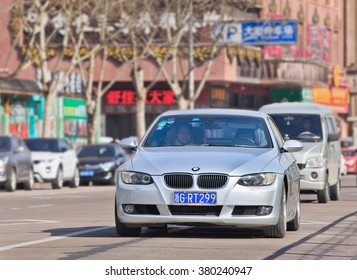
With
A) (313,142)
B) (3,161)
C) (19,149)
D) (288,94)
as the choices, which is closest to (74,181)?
(19,149)

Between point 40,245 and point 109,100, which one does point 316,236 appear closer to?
point 40,245

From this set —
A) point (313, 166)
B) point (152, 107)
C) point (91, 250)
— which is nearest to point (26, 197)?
point (313, 166)

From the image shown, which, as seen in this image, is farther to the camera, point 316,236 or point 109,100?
point 109,100

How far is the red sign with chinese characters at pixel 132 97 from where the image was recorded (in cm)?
8844

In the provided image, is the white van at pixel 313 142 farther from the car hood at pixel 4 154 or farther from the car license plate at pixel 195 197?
the car license plate at pixel 195 197

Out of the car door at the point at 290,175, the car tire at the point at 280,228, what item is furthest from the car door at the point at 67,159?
the car tire at the point at 280,228

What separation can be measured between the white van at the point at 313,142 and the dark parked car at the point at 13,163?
1014 centimetres

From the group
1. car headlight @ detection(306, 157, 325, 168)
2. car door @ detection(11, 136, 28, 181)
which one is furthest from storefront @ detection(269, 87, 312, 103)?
car headlight @ detection(306, 157, 325, 168)

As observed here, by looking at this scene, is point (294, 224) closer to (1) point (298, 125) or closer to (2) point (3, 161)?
(1) point (298, 125)

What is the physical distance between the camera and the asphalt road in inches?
586

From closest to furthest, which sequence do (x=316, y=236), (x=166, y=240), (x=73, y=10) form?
1. (x=166, y=240)
2. (x=316, y=236)
3. (x=73, y=10)

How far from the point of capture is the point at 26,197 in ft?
119
